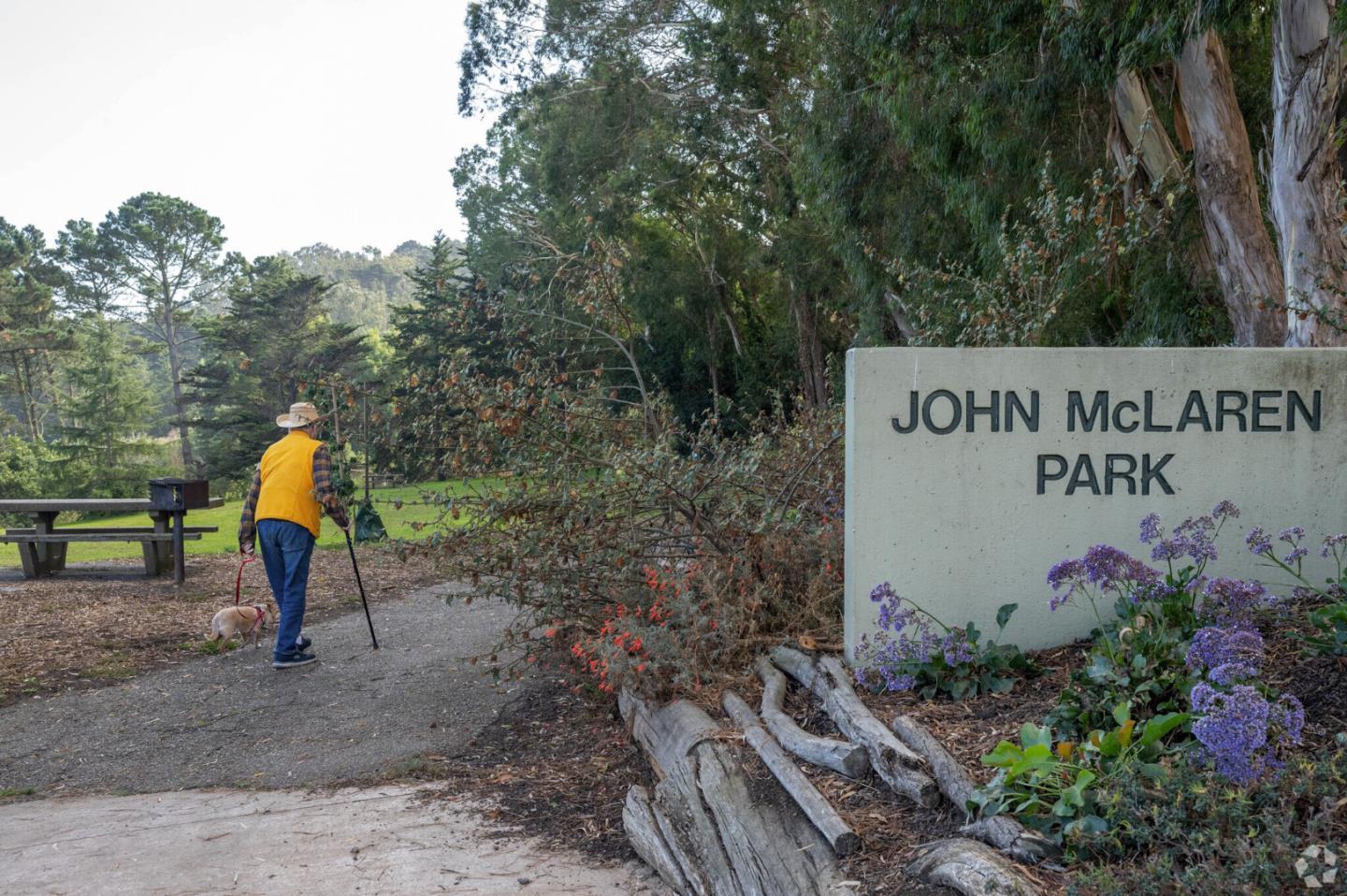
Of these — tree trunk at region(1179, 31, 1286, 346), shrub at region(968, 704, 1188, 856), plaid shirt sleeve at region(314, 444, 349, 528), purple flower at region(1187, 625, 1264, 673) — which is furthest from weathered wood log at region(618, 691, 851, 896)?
tree trunk at region(1179, 31, 1286, 346)

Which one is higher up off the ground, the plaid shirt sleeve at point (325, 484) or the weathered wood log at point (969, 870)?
the plaid shirt sleeve at point (325, 484)

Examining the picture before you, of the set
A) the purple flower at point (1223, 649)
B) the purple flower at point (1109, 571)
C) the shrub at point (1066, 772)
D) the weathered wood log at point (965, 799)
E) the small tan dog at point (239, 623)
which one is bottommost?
the small tan dog at point (239, 623)

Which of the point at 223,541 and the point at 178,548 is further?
the point at 223,541

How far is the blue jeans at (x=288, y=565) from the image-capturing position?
24.9ft

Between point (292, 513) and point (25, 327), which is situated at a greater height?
point (25, 327)

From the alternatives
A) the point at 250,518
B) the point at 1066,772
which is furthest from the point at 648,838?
the point at 250,518

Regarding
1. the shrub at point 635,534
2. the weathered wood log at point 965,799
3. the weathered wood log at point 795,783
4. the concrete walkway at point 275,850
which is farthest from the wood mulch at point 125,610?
the weathered wood log at point 965,799

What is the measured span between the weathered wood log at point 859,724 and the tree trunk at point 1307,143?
5500 mm

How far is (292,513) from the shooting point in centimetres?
760

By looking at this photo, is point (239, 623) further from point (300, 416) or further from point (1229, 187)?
point (1229, 187)

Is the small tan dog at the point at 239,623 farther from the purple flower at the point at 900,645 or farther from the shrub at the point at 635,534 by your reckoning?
the purple flower at the point at 900,645

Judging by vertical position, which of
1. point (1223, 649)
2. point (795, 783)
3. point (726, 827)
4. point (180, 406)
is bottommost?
point (726, 827)

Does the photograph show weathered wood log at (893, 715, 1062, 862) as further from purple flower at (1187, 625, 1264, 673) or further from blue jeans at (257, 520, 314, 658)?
blue jeans at (257, 520, 314, 658)

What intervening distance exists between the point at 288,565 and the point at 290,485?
55 cm
